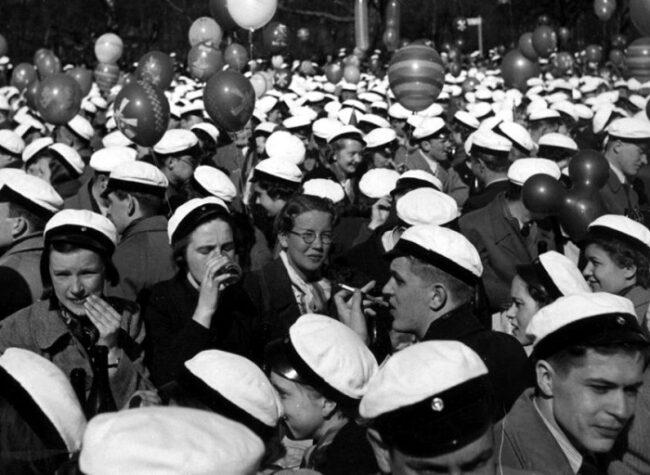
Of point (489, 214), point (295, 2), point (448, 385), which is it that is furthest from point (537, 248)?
point (295, 2)

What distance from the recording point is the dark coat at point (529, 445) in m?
2.81

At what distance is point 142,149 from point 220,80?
2.77 feet

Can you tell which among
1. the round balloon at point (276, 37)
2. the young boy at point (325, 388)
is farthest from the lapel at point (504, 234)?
the round balloon at point (276, 37)

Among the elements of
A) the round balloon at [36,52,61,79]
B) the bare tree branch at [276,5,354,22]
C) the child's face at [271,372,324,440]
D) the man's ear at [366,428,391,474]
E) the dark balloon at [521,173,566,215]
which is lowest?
the child's face at [271,372,324,440]

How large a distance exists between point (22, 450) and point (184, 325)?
1964mm

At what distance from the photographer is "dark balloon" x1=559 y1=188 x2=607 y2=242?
583 cm

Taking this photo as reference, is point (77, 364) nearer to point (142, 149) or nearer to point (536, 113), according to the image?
point (142, 149)

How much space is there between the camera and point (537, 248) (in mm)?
6105

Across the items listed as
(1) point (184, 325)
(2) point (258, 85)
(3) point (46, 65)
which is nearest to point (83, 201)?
(1) point (184, 325)

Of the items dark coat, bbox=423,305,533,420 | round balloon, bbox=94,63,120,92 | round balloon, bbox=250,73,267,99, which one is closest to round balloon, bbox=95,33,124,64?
round balloon, bbox=94,63,120,92

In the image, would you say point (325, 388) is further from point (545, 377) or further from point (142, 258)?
point (142, 258)

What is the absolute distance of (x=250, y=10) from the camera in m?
9.40

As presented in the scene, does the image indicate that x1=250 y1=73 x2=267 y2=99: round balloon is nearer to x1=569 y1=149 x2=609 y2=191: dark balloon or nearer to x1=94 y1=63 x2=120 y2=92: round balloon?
x1=94 y1=63 x2=120 y2=92: round balloon

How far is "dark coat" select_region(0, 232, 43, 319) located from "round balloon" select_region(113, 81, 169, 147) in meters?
2.06
